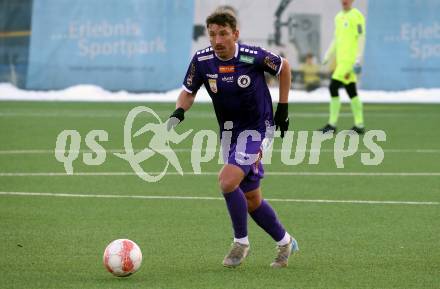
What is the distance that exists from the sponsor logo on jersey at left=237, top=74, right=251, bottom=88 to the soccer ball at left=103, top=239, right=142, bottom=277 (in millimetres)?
1498

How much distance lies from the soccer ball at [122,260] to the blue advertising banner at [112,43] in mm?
21208


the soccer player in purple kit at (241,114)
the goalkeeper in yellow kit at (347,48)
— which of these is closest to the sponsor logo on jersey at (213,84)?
the soccer player in purple kit at (241,114)

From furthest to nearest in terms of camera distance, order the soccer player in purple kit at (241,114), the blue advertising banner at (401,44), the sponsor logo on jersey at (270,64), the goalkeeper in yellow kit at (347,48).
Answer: the blue advertising banner at (401,44)
the goalkeeper in yellow kit at (347,48)
the sponsor logo on jersey at (270,64)
the soccer player in purple kit at (241,114)

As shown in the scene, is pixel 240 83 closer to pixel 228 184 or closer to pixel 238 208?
pixel 228 184

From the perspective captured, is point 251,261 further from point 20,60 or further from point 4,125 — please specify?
point 20,60

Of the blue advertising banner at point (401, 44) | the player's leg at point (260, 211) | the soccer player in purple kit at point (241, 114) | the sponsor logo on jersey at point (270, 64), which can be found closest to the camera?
the soccer player in purple kit at point (241, 114)

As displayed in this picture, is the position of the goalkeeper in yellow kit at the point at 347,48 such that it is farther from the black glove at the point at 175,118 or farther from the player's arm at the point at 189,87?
the black glove at the point at 175,118

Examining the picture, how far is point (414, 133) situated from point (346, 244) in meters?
11.5

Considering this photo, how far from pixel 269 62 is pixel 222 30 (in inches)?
19.0

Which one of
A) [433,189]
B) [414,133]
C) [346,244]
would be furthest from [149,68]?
[346,244]

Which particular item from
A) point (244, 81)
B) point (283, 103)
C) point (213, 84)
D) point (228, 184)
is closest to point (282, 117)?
point (283, 103)

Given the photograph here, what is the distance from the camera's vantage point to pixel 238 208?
8.24 metres

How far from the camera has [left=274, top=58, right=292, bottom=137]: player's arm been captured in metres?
8.45

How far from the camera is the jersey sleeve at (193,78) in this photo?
8.60 metres
